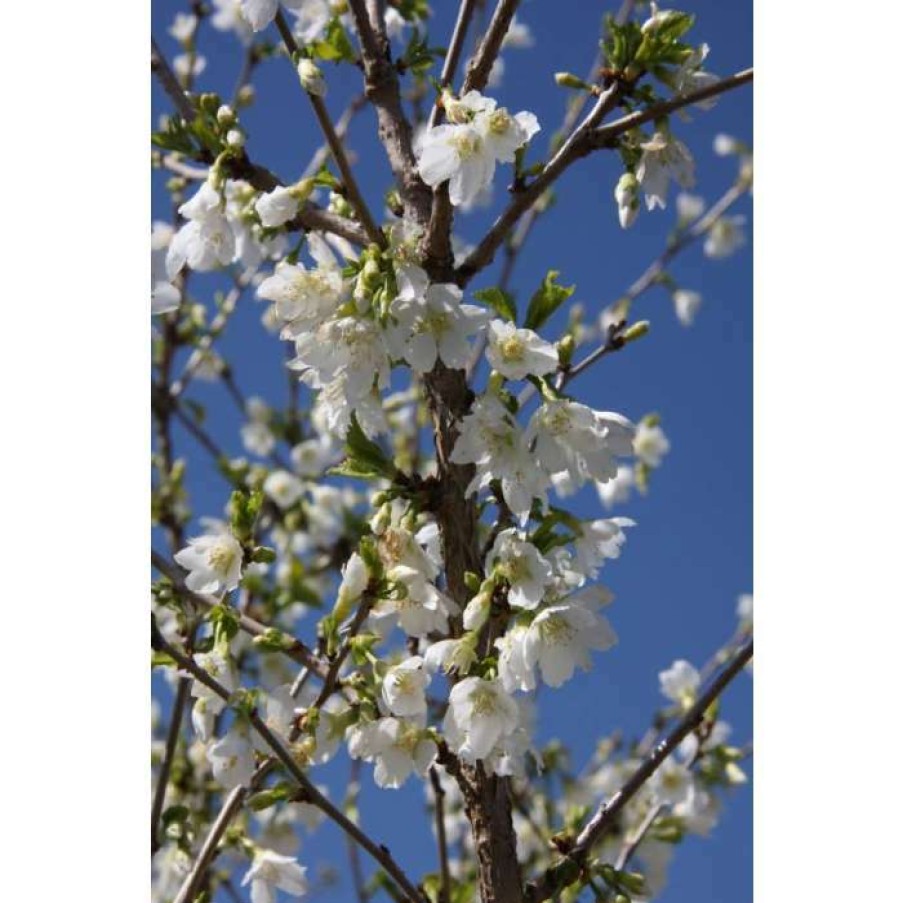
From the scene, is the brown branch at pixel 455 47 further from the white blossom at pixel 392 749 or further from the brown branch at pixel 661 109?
the white blossom at pixel 392 749

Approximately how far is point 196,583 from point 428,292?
521 millimetres

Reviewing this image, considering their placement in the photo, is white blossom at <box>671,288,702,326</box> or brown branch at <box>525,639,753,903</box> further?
white blossom at <box>671,288,702,326</box>

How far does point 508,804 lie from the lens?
5.47 feet

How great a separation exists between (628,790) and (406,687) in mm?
325

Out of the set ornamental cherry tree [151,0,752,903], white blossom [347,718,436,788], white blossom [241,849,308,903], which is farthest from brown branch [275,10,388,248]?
white blossom [241,849,308,903]

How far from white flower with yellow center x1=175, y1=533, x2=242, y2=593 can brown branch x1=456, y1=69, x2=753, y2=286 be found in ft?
1.69

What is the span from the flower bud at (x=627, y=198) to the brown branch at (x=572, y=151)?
75 millimetres

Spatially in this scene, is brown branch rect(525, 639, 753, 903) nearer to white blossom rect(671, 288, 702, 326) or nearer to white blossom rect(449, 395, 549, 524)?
white blossom rect(449, 395, 549, 524)

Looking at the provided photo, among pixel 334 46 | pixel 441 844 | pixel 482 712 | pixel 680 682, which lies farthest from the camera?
pixel 680 682

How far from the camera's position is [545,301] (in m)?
1.65

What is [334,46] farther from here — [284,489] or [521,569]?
[284,489]

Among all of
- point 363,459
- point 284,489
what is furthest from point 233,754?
point 284,489

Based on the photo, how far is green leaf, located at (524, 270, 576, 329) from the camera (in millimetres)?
1646
